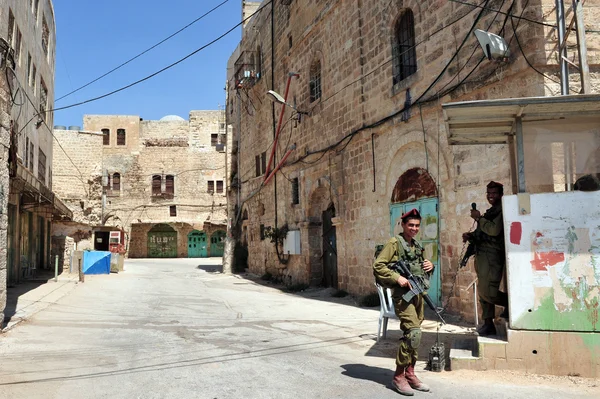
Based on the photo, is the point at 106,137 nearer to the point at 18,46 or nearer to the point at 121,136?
the point at 121,136

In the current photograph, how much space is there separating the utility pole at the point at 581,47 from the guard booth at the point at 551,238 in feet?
5.93

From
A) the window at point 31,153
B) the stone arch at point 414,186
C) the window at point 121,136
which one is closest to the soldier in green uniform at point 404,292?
the stone arch at point 414,186

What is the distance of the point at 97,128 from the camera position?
3647 centimetres

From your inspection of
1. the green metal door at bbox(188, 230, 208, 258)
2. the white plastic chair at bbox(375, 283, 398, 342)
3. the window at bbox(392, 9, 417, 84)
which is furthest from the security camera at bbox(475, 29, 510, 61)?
the green metal door at bbox(188, 230, 208, 258)

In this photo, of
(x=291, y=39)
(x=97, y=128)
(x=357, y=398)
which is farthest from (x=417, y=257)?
(x=97, y=128)

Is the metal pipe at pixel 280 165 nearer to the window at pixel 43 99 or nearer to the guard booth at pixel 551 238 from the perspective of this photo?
the window at pixel 43 99

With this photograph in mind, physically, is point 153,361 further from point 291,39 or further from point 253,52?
point 253,52

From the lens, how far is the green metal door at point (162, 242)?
3647 centimetres

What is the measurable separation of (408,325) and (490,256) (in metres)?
1.54

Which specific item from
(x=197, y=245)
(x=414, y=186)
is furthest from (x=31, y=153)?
(x=197, y=245)

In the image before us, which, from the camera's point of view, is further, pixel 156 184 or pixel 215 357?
pixel 156 184

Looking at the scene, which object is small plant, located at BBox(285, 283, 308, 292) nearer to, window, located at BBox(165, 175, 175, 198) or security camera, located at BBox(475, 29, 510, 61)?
security camera, located at BBox(475, 29, 510, 61)

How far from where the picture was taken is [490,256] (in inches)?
209

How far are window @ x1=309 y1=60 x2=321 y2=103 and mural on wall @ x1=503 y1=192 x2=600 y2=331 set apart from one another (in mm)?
9724
